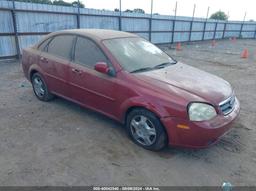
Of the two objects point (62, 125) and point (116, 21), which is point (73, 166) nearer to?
point (62, 125)

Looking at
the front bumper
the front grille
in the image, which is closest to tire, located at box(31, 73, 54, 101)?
the front bumper

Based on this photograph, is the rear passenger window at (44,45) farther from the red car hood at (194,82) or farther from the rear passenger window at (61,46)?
the red car hood at (194,82)

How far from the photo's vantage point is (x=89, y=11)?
41.7 feet

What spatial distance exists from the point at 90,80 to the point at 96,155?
1.27 meters

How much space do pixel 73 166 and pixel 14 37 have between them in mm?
8657

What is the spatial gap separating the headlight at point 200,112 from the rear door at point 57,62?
2.42 metres

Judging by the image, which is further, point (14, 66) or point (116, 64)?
point (14, 66)

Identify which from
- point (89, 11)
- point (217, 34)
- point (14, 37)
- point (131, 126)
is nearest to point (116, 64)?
point (131, 126)

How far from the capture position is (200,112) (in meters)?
2.96

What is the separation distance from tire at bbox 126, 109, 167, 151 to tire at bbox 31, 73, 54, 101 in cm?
228

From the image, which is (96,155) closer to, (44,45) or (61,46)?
(61,46)

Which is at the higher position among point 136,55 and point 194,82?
point 136,55

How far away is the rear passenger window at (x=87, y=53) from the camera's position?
3.79 meters

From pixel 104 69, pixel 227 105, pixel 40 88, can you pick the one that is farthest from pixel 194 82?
pixel 40 88
